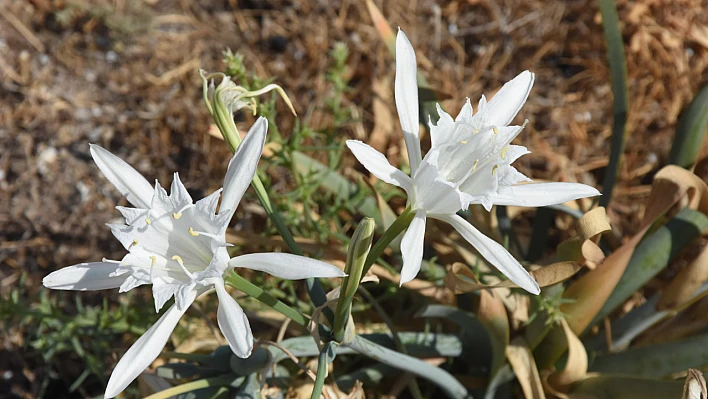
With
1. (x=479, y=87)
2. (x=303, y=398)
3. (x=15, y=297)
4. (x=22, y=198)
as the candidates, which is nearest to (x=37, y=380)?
(x=15, y=297)

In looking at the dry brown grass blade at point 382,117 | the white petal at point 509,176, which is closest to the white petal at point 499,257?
the white petal at point 509,176

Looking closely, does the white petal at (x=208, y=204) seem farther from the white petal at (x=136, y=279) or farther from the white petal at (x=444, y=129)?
Answer: the white petal at (x=444, y=129)

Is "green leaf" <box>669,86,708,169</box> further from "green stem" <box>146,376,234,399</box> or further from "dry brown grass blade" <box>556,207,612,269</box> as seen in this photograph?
"green stem" <box>146,376,234,399</box>

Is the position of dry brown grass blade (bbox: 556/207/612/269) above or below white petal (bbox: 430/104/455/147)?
below

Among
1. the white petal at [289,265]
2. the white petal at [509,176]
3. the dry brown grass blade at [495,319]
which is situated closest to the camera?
the white petal at [289,265]

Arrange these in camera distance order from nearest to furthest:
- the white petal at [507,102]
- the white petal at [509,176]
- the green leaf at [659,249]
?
the white petal at [509,176]
the white petal at [507,102]
the green leaf at [659,249]

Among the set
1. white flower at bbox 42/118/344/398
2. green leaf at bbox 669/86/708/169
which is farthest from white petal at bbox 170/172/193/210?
green leaf at bbox 669/86/708/169
